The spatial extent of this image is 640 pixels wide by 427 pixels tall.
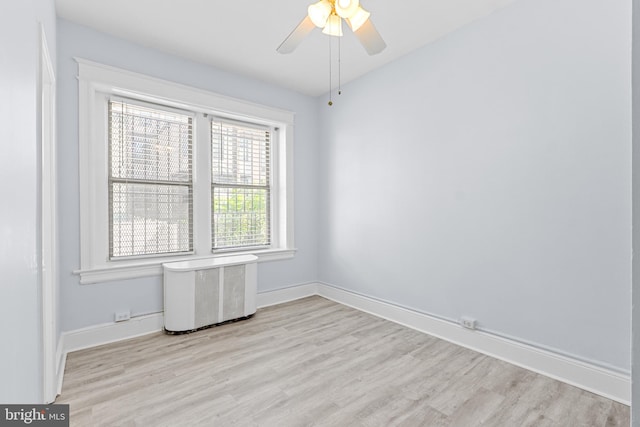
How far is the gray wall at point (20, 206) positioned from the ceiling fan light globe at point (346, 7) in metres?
1.44

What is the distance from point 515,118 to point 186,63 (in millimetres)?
3169

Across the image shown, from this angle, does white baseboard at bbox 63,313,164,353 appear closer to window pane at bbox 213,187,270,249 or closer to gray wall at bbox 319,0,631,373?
window pane at bbox 213,187,270,249

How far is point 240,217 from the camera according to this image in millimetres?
3820

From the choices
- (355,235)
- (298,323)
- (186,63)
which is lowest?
(298,323)

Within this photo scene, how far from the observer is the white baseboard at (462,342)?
2002 mm

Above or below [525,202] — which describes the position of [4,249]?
below

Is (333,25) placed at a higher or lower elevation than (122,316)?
higher

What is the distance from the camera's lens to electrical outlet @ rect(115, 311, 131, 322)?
9.16ft

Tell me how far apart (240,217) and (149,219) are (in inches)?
40.6

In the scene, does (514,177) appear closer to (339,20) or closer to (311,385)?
(339,20)

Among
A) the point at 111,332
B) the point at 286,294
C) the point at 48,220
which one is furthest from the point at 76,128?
the point at 286,294

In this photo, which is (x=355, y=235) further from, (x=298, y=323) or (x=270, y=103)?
(x=270, y=103)

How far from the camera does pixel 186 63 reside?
3.20 metres

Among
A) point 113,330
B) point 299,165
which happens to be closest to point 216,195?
point 299,165
